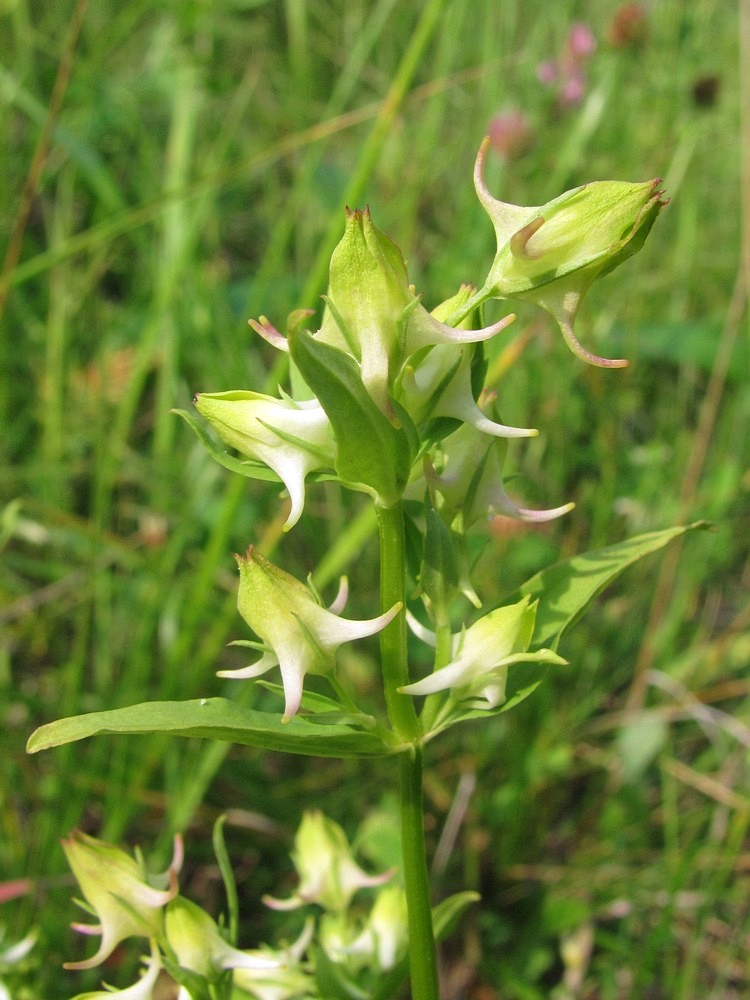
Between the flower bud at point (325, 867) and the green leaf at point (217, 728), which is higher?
Result: the green leaf at point (217, 728)

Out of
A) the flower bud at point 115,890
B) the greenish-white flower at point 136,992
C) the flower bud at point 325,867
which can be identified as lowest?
the flower bud at point 325,867

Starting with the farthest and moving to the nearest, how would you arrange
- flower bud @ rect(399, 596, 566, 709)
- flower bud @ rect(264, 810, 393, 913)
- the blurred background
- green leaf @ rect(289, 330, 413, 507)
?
the blurred background, flower bud @ rect(264, 810, 393, 913), flower bud @ rect(399, 596, 566, 709), green leaf @ rect(289, 330, 413, 507)

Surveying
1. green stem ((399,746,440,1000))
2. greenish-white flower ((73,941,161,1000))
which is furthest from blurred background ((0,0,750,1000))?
green stem ((399,746,440,1000))

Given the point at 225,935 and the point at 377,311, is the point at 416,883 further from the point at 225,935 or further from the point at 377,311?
the point at 377,311

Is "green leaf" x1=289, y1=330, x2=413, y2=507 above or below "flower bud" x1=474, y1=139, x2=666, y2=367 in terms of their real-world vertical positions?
below

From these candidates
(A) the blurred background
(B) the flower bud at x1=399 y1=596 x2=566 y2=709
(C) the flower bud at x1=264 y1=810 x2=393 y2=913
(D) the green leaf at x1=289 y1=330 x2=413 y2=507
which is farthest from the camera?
(A) the blurred background

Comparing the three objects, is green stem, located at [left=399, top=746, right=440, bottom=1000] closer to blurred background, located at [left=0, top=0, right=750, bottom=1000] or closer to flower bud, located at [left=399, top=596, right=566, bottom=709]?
flower bud, located at [left=399, top=596, right=566, bottom=709]

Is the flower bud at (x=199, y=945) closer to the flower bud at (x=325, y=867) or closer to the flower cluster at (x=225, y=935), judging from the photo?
the flower cluster at (x=225, y=935)

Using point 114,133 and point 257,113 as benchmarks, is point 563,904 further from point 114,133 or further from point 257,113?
point 257,113

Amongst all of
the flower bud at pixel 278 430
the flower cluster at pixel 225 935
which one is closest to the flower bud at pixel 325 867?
the flower cluster at pixel 225 935
